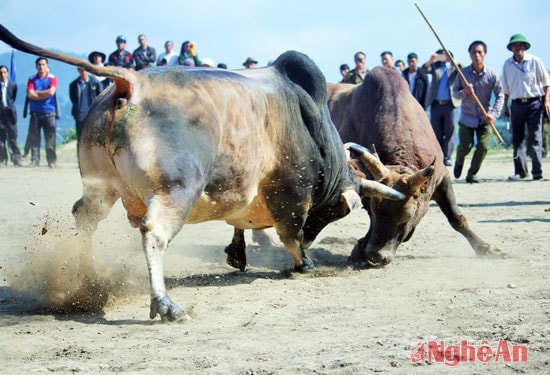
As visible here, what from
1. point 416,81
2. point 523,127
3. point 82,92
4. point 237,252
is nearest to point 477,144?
point 523,127

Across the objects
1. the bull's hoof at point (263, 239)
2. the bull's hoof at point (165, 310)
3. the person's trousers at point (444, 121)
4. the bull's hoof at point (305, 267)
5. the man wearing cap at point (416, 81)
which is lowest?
the bull's hoof at point (263, 239)

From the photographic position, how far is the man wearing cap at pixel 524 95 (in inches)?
547

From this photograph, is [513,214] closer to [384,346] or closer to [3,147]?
[384,346]

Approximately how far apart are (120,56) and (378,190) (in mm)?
11292

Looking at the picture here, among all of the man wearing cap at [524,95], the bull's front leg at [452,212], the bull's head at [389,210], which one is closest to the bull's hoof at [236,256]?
the bull's head at [389,210]

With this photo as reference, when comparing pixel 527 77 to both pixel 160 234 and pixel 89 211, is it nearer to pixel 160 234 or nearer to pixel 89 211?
pixel 89 211

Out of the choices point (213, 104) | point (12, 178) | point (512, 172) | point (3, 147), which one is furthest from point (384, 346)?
point (3, 147)

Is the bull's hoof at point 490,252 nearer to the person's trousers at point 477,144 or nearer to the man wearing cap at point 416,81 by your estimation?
the person's trousers at point 477,144

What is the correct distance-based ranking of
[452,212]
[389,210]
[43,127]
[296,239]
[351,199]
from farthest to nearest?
[43,127] < [452,212] < [389,210] < [351,199] < [296,239]

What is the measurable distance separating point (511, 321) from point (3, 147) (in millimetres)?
14597

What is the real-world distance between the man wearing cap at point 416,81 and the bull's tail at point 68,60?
11624mm

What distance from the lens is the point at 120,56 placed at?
17.2 meters

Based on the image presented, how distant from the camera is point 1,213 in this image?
9.86m

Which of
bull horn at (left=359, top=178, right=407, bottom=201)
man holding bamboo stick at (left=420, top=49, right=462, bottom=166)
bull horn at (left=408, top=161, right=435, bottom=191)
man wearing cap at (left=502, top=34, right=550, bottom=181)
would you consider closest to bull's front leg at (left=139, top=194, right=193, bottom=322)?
bull horn at (left=359, top=178, right=407, bottom=201)
